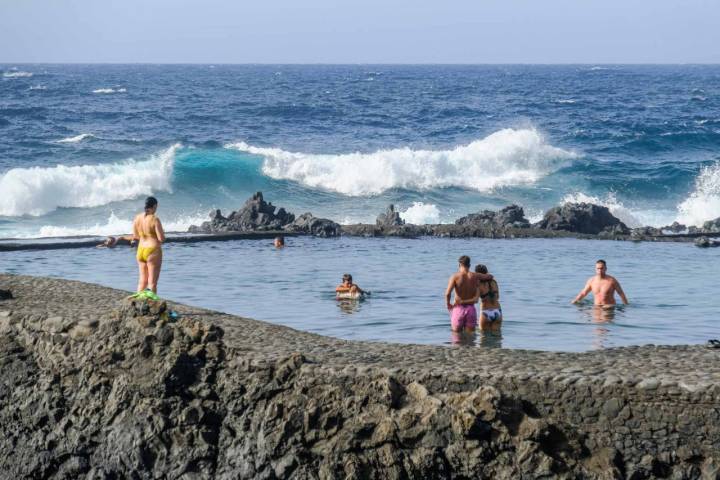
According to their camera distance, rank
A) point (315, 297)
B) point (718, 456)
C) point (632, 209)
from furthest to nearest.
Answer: point (632, 209)
point (315, 297)
point (718, 456)

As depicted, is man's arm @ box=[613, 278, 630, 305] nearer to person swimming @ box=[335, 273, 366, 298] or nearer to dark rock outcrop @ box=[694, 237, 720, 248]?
person swimming @ box=[335, 273, 366, 298]

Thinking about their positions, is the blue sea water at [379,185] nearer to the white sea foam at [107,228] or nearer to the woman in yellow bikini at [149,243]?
the white sea foam at [107,228]

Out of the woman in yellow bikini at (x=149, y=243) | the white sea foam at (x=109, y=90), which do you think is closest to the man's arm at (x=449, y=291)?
the woman in yellow bikini at (x=149, y=243)

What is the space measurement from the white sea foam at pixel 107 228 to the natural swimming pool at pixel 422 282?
216 inches

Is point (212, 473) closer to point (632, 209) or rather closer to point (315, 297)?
point (315, 297)

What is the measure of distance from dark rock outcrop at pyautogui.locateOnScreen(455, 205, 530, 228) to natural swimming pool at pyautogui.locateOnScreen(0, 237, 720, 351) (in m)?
2.05

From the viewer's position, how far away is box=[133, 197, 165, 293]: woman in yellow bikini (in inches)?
555

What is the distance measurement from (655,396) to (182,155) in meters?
35.2

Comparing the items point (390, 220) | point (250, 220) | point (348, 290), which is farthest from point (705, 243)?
point (250, 220)

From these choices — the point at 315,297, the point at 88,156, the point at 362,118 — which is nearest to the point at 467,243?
the point at 315,297

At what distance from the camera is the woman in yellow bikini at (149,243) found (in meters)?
14.1

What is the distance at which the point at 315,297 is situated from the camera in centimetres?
1967

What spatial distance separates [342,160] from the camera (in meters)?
42.9

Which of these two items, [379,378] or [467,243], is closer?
[379,378]
